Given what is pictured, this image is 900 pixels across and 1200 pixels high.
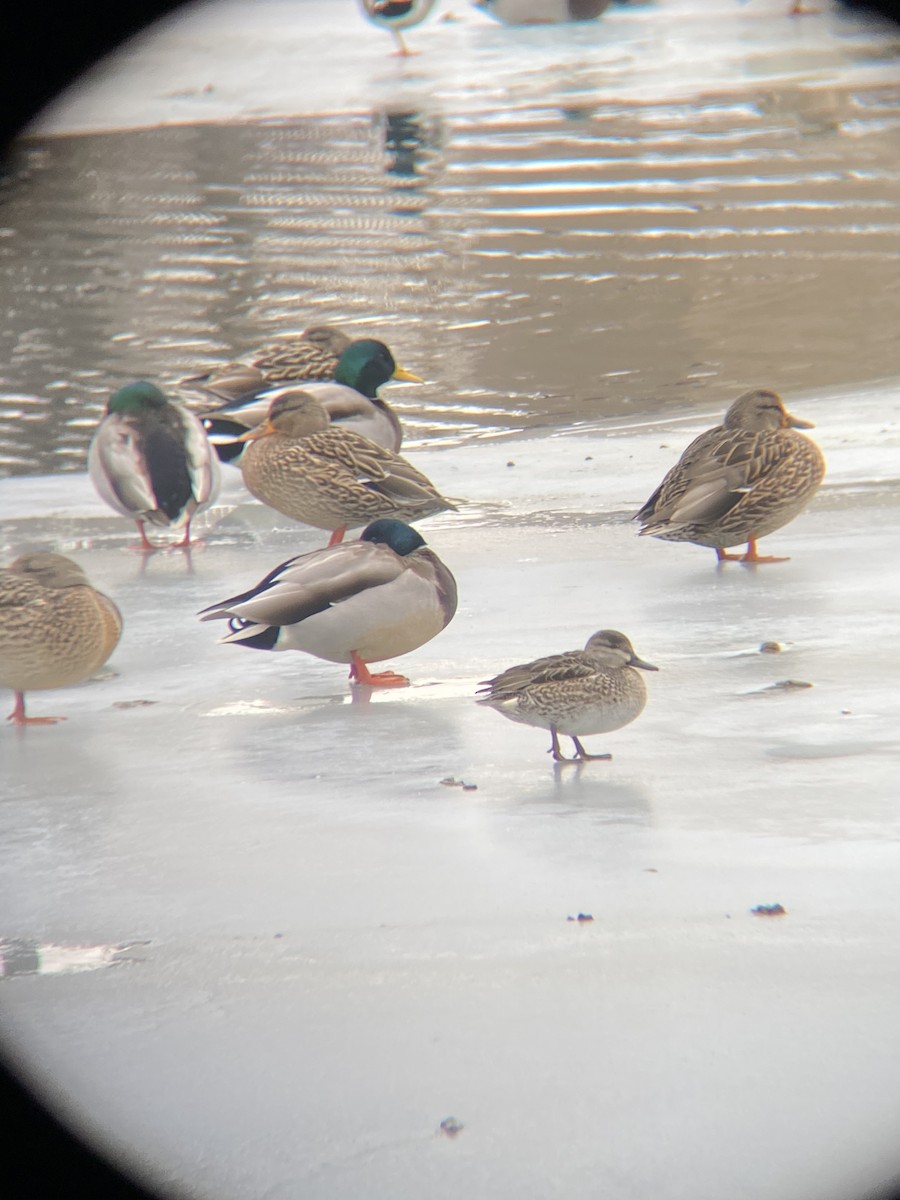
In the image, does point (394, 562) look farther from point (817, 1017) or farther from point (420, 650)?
point (817, 1017)

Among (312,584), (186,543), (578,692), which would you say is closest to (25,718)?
(312,584)

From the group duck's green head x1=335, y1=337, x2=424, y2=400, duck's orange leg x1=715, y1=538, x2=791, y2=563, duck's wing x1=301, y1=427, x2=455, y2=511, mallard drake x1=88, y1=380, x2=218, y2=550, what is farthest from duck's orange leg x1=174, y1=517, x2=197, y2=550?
duck's orange leg x1=715, y1=538, x2=791, y2=563

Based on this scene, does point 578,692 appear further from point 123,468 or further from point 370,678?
point 123,468

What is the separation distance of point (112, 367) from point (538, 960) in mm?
7645

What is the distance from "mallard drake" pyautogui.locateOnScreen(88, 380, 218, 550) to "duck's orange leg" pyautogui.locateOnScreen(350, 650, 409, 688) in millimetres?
1937

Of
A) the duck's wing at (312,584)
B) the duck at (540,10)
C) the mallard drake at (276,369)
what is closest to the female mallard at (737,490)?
the duck's wing at (312,584)

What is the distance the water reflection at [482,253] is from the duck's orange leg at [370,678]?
3.65 m

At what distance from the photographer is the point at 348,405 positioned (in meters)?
7.70

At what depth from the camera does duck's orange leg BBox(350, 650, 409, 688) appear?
16.7 ft

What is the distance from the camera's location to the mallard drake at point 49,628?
4.79 meters

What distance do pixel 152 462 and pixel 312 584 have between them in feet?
Result: 6.51

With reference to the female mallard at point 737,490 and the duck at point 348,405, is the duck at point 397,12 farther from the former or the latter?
the female mallard at point 737,490

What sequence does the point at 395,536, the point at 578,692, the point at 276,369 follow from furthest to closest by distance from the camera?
1. the point at 276,369
2. the point at 395,536
3. the point at 578,692

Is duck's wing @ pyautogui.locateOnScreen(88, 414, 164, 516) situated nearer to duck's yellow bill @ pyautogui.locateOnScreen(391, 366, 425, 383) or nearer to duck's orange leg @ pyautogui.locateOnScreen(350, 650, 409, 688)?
duck's yellow bill @ pyautogui.locateOnScreen(391, 366, 425, 383)
